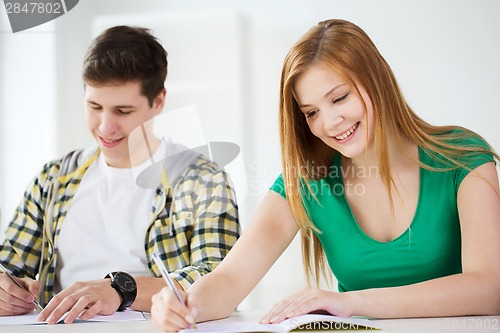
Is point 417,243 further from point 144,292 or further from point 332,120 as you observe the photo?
point 144,292

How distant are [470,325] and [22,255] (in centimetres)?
130

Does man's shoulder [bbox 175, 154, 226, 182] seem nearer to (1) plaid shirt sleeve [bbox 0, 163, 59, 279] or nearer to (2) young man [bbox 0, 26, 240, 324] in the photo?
(2) young man [bbox 0, 26, 240, 324]

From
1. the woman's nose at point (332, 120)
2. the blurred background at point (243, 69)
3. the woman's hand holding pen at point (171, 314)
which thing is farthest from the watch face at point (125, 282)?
the blurred background at point (243, 69)

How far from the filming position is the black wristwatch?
1.48m

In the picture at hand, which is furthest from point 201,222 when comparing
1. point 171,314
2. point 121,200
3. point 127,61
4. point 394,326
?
point 394,326

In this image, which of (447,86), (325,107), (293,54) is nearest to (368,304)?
(325,107)

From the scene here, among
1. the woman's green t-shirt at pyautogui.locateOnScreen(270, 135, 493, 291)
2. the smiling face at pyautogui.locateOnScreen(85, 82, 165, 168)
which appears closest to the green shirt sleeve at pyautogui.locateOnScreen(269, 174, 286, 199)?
the woman's green t-shirt at pyautogui.locateOnScreen(270, 135, 493, 291)

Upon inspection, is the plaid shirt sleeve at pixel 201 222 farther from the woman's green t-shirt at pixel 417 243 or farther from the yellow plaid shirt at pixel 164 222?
the woman's green t-shirt at pixel 417 243

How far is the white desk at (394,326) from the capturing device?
3.56 feet

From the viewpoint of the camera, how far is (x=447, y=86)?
296cm

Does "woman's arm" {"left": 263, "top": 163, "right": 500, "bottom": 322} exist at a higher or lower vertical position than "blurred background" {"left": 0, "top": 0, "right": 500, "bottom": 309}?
lower

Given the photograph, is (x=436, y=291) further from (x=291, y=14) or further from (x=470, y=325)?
(x=291, y=14)

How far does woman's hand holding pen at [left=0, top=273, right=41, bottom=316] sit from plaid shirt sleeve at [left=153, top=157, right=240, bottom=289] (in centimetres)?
34

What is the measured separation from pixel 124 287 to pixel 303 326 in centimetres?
51
